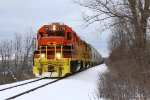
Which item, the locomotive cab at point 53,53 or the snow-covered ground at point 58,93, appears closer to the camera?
the snow-covered ground at point 58,93

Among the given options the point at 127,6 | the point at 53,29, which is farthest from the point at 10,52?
the point at 127,6

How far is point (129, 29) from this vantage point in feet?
56.1

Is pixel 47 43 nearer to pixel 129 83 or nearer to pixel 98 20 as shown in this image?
pixel 98 20

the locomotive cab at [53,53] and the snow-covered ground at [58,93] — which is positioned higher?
the locomotive cab at [53,53]

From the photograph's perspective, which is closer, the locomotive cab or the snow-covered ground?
the snow-covered ground

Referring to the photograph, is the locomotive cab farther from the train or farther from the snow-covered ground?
the snow-covered ground

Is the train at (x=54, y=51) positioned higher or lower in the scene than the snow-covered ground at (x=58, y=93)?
higher

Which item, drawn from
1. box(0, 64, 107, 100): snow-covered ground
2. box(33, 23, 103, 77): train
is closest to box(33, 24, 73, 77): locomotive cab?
box(33, 23, 103, 77): train

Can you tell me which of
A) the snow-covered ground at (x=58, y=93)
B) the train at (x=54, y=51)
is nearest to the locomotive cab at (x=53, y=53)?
the train at (x=54, y=51)

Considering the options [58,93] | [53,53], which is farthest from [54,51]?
[58,93]

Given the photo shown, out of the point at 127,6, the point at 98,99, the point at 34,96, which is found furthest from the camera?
the point at 127,6

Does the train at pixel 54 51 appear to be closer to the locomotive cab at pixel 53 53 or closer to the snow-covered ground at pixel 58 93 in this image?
the locomotive cab at pixel 53 53

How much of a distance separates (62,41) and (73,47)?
92cm

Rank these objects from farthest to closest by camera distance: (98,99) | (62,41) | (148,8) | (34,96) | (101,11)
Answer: (62,41) → (101,11) → (148,8) → (34,96) → (98,99)
